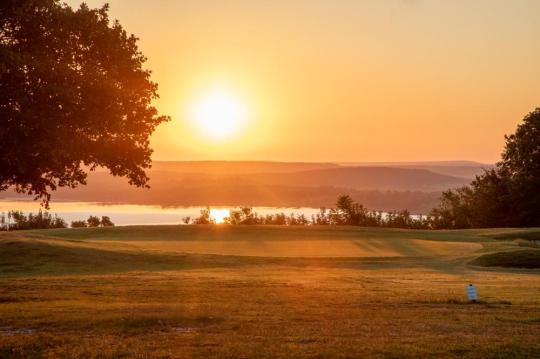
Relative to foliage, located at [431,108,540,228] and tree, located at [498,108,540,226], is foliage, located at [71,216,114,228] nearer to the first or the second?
foliage, located at [431,108,540,228]

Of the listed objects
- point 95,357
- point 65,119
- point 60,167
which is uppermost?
point 65,119

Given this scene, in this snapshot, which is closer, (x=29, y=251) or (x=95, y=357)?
(x=95, y=357)

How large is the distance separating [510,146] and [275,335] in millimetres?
61045

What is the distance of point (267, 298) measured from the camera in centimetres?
2053

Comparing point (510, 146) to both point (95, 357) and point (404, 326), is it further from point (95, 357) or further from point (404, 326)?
point (95, 357)

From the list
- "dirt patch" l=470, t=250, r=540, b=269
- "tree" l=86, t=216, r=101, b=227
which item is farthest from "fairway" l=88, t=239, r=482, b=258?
"tree" l=86, t=216, r=101, b=227

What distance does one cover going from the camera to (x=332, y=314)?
17953 millimetres

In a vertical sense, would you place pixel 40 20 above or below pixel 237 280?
above

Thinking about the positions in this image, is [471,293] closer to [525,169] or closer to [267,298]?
[267,298]

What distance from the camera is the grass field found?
14281mm

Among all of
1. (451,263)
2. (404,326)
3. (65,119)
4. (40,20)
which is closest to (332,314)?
(404,326)

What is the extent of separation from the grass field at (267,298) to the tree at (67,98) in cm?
364

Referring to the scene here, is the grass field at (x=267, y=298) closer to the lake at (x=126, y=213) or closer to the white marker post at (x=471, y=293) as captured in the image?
the white marker post at (x=471, y=293)

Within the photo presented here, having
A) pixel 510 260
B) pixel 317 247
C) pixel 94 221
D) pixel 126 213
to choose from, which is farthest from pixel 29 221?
pixel 510 260
